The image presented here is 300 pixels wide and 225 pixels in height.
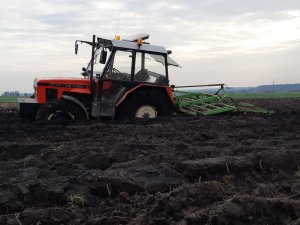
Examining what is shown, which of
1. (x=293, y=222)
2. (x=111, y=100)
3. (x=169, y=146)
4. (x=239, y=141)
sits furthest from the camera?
(x=111, y=100)

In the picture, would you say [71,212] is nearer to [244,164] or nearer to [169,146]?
[244,164]

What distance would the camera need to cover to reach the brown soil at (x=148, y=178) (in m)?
3.90

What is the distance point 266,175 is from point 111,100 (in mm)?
5979

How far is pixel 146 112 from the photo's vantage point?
11.2m

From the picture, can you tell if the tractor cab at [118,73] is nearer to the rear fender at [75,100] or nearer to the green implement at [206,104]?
the rear fender at [75,100]

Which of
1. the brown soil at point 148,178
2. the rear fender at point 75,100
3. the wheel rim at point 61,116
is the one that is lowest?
the brown soil at point 148,178

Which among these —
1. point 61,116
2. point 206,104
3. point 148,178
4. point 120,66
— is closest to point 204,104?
point 206,104

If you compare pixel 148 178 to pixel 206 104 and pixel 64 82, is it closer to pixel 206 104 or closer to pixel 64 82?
pixel 64 82

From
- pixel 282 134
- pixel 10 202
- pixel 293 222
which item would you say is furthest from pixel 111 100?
pixel 293 222

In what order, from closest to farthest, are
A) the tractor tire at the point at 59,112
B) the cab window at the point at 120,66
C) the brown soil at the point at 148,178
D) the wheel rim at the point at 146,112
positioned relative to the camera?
the brown soil at the point at 148,178 < the tractor tire at the point at 59,112 < the cab window at the point at 120,66 < the wheel rim at the point at 146,112

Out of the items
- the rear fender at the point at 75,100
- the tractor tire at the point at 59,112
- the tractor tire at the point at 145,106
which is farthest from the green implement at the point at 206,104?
the tractor tire at the point at 59,112

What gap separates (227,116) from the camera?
1204cm

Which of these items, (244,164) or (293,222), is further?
(244,164)

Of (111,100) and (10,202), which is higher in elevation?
(111,100)
